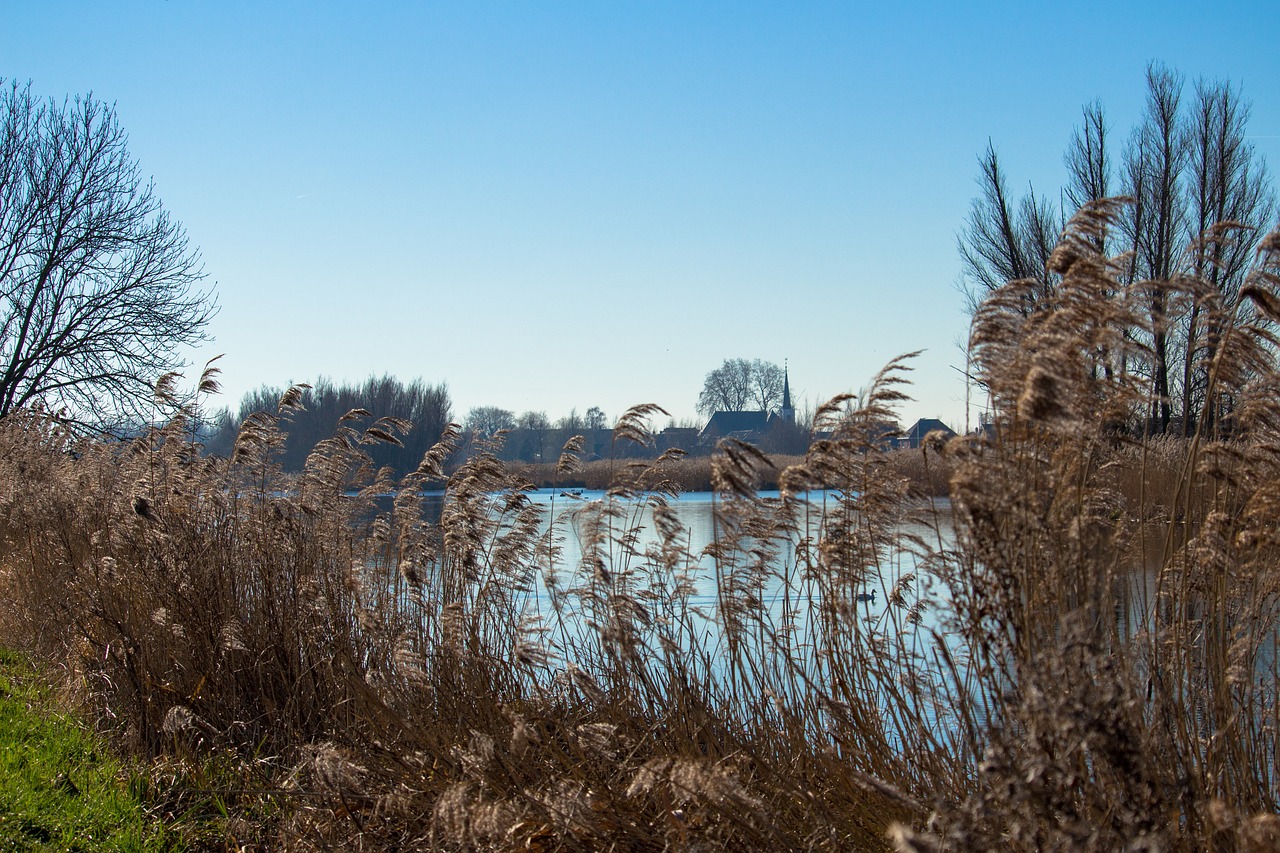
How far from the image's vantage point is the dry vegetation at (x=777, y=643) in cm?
230

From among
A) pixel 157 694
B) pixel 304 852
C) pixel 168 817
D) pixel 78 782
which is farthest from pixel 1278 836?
pixel 157 694

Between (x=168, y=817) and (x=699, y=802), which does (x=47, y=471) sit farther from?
(x=699, y=802)

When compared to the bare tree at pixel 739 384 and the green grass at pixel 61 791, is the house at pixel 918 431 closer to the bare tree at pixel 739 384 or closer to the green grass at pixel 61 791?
the green grass at pixel 61 791

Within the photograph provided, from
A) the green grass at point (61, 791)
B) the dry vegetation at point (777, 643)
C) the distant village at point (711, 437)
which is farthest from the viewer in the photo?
the green grass at point (61, 791)

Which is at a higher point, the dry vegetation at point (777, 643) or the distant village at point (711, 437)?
the distant village at point (711, 437)

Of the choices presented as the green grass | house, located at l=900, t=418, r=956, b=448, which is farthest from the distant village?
the green grass

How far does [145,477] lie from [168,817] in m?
2.47

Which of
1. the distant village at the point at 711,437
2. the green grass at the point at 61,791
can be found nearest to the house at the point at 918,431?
the distant village at the point at 711,437

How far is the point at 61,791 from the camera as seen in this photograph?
4.50 m

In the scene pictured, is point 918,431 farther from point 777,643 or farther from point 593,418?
point 593,418

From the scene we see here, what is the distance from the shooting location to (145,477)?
6.16 metres

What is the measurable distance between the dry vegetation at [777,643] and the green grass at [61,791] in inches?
9.2

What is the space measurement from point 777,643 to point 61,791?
10.5 feet

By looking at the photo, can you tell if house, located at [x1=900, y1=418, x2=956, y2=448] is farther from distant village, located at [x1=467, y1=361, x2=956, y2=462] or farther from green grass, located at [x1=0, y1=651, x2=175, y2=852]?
green grass, located at [x1=0, y1=651, x2=175, y2=852]
